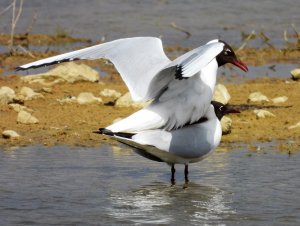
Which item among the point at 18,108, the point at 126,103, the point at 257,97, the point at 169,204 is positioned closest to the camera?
the point at 169,204

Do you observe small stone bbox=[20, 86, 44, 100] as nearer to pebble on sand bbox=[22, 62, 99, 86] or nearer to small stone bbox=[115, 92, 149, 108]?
pebble on sand bbox=[22, 62, 99, 86]

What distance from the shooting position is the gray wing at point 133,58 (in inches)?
313

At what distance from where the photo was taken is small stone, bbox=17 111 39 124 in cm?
1095

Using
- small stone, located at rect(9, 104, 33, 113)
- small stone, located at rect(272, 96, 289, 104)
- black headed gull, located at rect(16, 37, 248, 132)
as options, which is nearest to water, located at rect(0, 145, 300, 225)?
black headed gull, located at rect(16, 37, 248, 132)

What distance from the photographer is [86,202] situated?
7.59 meters

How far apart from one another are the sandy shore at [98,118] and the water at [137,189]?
1.44 feet

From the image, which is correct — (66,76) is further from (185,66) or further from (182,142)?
(185,66)

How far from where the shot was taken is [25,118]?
1095 centimetres

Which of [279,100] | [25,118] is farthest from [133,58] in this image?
[279,100]

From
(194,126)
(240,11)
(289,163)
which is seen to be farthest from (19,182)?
(240,11)

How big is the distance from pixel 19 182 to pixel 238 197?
6.19 ft

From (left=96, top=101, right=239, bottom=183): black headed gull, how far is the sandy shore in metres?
1.41

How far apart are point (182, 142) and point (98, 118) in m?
3.09

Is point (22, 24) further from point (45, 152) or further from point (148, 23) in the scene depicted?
point (45, 152)
